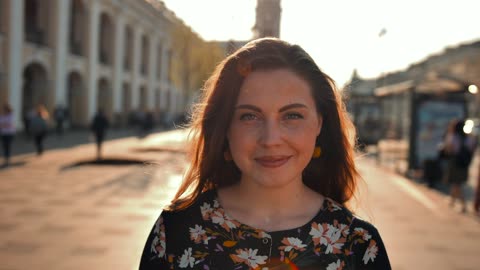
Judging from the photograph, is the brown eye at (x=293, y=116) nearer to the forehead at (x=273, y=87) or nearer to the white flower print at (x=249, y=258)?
the forehead at (x=273, y=87)

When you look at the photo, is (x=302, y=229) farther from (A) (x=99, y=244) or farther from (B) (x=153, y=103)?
(B) (x=153, y=103)

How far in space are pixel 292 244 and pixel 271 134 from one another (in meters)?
0.35

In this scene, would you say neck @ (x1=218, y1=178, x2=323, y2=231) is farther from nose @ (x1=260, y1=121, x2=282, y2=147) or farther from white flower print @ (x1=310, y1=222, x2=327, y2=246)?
nose @ (x1=260, y1=121, x2=282, y2=147)

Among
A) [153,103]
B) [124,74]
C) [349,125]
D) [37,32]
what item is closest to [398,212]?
[349,125]

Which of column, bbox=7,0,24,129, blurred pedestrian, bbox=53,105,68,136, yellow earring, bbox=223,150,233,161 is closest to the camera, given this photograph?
yellow earring, bbox=223,150,233,161

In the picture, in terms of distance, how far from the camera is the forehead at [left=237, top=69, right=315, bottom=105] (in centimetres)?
165

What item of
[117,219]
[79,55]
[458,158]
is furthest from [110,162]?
[79,55]

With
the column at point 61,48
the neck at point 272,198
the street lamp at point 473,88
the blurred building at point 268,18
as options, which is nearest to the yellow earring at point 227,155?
the neck at point 272,198

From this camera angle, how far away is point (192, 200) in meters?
1.76

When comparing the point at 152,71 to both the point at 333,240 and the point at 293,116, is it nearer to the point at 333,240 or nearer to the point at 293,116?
the point at 293,116

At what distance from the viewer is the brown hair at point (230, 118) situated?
1699 millimetres

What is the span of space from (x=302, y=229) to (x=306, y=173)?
15.9 inches

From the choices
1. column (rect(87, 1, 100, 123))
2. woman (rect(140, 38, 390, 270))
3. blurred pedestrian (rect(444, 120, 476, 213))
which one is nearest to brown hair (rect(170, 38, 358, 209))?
woman (rect(140, 38, 390, 270))

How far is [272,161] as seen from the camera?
64.3 inches
